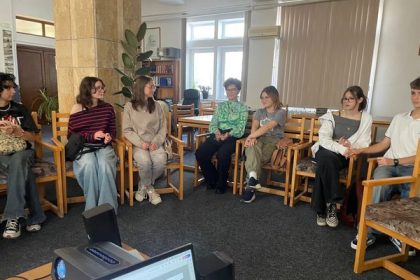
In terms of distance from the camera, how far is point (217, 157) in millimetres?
3125

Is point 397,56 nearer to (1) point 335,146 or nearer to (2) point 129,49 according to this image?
(1) point 335,146

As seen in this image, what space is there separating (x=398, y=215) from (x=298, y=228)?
2.86 feet

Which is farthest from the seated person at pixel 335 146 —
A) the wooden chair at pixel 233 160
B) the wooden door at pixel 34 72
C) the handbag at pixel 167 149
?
the wooden door at pixel 34 72

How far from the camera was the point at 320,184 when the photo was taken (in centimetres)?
249

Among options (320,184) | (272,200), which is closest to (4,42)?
(272,200)

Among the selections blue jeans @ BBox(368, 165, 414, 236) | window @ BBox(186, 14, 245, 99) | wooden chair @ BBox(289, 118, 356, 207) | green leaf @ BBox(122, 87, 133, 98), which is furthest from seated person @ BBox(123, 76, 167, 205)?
window @ BBox(186, 14, 245, 99)

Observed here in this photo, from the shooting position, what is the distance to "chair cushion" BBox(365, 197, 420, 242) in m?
1.57

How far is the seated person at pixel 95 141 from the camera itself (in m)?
2.50

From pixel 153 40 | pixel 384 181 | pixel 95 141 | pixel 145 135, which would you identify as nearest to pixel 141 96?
pixel 145 135

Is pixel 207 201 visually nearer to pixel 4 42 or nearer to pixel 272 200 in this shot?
pixel 272 200

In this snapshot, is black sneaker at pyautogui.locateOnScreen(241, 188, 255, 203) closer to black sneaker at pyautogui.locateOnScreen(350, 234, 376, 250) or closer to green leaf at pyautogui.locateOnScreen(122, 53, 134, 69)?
black sneaker at pyautogui.locateOnScreen(350, 234, 376, 250)

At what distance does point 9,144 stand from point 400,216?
258cm

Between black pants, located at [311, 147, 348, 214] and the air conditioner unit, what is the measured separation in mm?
3518

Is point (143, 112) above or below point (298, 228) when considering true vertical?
above
